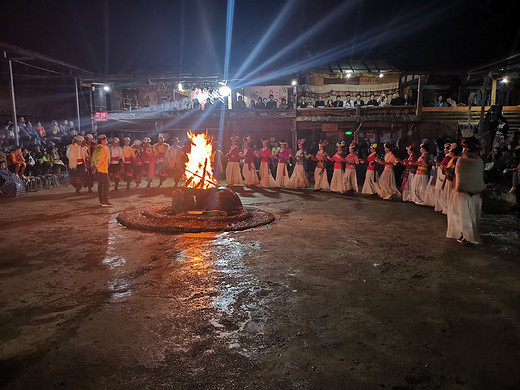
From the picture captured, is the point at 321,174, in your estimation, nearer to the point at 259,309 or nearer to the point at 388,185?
the point at 388,185

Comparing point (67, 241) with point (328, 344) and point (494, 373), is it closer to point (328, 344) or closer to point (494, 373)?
point (328, 344)

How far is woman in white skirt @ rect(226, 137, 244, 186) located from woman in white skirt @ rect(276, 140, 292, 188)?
1767 mm

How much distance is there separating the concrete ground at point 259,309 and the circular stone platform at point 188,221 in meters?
0.33

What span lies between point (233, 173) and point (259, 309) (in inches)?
466

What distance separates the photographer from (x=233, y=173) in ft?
52.6

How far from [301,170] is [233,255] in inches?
355

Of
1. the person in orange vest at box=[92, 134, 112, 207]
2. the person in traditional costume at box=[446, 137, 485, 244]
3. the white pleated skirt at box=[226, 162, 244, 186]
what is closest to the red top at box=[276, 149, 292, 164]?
the white pleated skirt at box=[226, 162, 244, 186]

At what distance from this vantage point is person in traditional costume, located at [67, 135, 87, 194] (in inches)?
Result: 510

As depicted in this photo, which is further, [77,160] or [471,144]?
[77,160]

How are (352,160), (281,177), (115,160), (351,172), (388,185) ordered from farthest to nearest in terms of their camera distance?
(281,177) < (115,160) < (351,172) < (352,160) < (388,185)

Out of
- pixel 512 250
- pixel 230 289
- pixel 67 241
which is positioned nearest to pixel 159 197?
pixel 67 241

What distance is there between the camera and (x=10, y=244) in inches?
282

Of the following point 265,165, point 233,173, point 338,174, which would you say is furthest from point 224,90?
point 338,174

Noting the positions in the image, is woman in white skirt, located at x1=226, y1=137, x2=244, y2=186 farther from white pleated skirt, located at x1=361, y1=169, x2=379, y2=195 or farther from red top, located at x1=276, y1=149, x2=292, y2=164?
white pleated skirt, located at x1=361, y1=169, x2=379, y2=195
